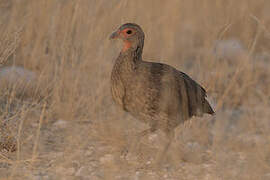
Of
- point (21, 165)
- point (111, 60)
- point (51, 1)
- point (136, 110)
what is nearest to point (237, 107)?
point (111, 60)

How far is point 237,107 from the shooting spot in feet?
17.3

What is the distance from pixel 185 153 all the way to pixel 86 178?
0.92 meters

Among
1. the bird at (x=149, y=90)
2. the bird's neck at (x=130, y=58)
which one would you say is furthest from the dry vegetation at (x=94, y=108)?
the bird's neck at (x=130, y=58)

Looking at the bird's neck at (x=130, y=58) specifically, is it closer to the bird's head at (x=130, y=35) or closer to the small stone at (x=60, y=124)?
the bird's head at (x=130, y=35)

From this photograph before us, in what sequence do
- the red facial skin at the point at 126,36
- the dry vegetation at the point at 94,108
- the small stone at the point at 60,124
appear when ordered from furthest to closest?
the small stone at the point at 60,124
the red facial skin at the point at 126,36
the dry vegetation at the point at 94,108

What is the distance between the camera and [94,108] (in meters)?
4.60

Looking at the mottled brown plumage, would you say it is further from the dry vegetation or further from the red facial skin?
the dry vegetation

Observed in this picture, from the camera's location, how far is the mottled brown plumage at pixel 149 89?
362 cm

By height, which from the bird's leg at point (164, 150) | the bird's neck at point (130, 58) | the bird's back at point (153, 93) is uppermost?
the bird's neck at point (130, 58)

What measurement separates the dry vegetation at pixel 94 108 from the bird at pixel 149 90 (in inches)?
11.7

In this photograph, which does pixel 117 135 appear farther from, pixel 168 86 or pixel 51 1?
pixel 51 1

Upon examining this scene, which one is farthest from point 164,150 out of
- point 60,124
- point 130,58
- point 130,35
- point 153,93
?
point 60,124

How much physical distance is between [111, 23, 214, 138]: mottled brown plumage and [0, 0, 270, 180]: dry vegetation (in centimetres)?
31

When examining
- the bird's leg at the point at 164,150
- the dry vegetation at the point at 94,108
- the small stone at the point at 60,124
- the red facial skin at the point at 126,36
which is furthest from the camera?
the small stone at the point at 60,124
